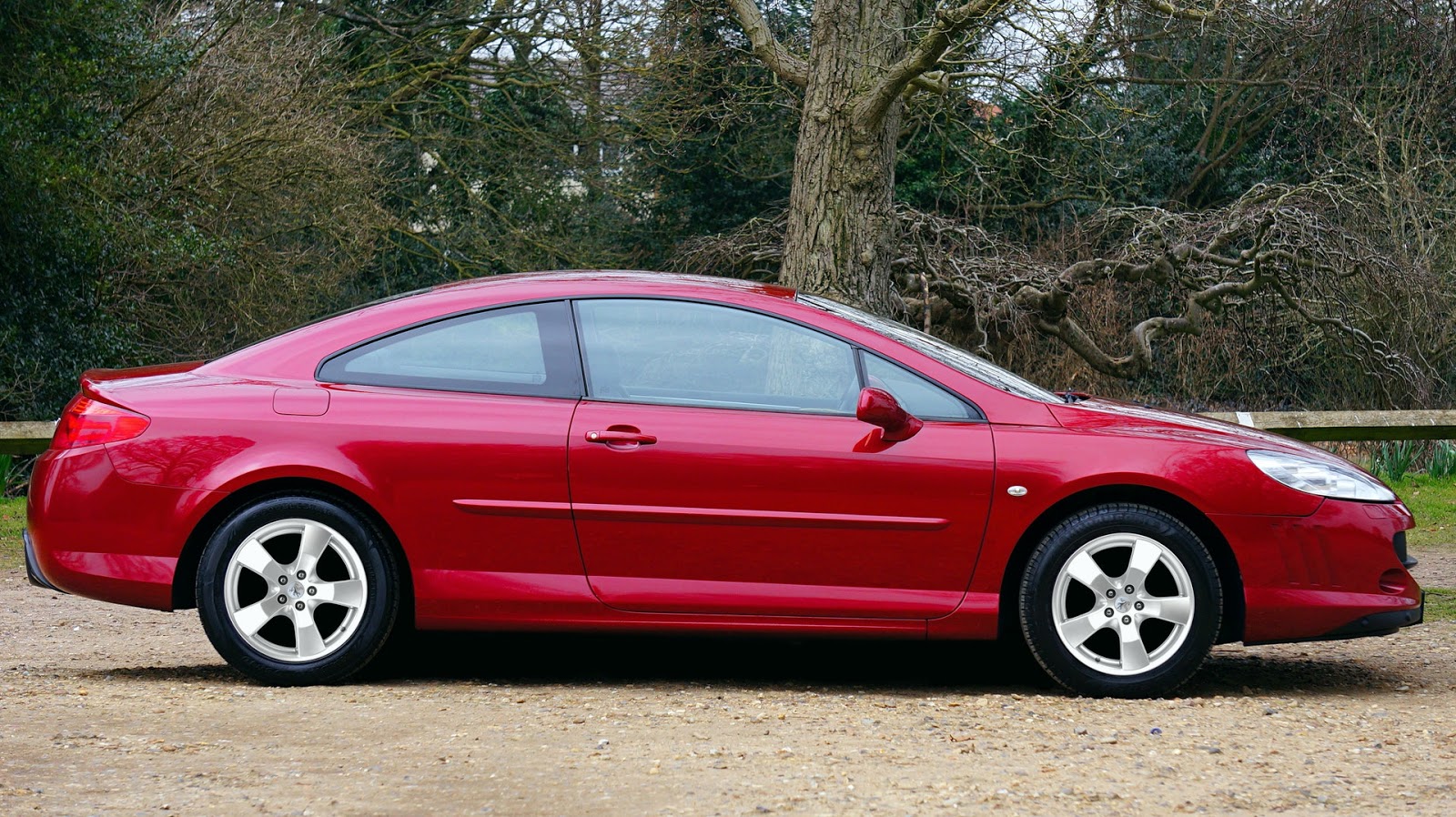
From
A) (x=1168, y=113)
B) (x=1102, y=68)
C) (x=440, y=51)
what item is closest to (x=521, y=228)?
(x=440, y=51)

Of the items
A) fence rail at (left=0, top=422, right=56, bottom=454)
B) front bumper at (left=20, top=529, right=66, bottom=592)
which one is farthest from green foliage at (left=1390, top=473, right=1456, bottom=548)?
fence rail at (left=0, top=422, right=56, bottom=454)

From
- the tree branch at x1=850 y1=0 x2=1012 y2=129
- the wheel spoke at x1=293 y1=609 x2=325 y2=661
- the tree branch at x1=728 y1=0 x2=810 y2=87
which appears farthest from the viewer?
the tree branch at x1=728 y1=0 x2=810 y2=87

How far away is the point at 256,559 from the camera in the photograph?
543 cm

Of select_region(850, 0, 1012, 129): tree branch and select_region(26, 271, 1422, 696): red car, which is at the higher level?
select_region(850, 0, 1012, 129): tree branch

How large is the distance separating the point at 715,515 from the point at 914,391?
84 cm

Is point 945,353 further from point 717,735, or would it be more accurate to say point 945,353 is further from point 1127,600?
point 717,735

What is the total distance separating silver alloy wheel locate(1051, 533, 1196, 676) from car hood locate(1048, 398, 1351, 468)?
0.41 meters

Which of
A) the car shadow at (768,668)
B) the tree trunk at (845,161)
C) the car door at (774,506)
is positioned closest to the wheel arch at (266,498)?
the car shadow at (768,668)

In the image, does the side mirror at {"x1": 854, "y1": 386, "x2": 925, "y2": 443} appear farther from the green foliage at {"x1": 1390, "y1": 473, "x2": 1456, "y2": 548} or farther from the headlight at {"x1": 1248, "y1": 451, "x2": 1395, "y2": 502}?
the green foliage at {"x1": 1390, "y1": 473, "x2": 1456, "y2": 548}

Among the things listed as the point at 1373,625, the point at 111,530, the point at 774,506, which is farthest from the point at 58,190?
the point at 1373,625

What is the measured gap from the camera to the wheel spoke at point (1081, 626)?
536 centimetres

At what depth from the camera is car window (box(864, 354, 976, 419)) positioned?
A: 18.0 ft

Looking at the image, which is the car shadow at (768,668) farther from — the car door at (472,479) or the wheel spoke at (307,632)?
the car door at (472,479)

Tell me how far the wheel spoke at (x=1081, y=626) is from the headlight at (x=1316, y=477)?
78 cm
